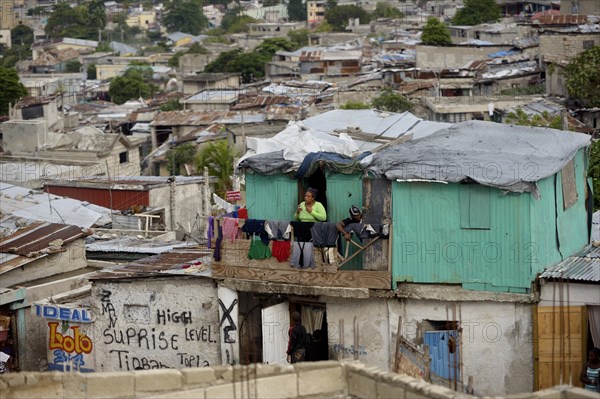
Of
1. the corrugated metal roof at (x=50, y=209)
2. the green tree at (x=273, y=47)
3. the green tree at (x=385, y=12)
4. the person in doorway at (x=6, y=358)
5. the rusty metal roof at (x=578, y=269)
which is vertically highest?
the green tree at (x=385, y=12)

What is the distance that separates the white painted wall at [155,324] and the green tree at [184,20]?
100 m

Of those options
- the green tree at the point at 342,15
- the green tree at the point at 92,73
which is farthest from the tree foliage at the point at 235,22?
the green tree at the point at 92,73

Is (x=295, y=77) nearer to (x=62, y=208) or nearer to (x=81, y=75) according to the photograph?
(x=81, y=75)

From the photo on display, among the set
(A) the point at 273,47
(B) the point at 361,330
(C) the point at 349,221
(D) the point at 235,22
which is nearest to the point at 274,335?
(B) the point at 361,330

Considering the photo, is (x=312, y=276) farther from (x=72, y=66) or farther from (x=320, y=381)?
Answer: (x=72, y=66)

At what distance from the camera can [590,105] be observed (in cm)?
3412

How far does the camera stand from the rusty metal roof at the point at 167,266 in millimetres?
14617

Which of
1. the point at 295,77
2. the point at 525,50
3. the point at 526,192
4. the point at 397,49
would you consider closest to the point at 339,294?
the point at 526,192

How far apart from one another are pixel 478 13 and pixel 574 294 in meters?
64.7

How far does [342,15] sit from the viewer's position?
100750mm

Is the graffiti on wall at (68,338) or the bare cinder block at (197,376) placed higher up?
the bare cinder block at (197,376)

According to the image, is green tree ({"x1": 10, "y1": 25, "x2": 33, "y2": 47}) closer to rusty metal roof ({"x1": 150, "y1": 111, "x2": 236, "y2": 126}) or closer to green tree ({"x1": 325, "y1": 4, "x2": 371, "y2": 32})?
green tree ({"x1": 325, "y1": 4, "x2": 371, "y2": 32})

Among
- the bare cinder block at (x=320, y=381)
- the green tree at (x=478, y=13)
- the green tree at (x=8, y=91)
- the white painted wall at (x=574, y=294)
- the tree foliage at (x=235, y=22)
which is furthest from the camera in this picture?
the tree foliage at (x=235, y=22)

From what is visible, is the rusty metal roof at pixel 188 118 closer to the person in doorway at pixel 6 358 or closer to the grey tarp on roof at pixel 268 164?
the person in doorway at pixel 6 358
